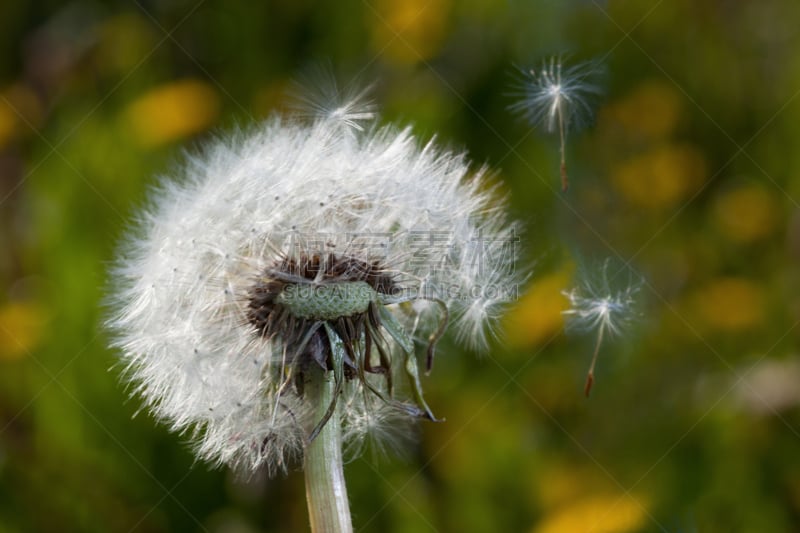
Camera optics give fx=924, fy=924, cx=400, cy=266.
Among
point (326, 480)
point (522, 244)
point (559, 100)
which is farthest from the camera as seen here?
point (522, 244)

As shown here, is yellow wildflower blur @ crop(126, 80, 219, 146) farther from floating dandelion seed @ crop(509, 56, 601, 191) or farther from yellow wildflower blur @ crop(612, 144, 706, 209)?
floating dandelion seed @ crop(509, 56, 601, 191)

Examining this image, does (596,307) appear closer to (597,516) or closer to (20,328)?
(597,516)

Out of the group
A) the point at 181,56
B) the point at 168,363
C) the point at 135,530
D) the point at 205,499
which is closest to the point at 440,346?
the point at 205,499

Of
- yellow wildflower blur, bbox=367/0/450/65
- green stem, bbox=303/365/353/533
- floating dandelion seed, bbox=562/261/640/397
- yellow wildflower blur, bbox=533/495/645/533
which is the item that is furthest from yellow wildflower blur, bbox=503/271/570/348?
green stem, bbox=303/365/353/533

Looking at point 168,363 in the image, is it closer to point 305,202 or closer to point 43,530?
point 305,202

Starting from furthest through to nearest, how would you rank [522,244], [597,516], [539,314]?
1. [539,314]
2. [597,516]
3. [522,244]

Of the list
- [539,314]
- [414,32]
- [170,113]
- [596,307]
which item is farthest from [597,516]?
[170,113]

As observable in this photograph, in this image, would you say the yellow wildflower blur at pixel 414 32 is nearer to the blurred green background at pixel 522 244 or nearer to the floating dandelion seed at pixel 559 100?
Result: the blurred green background at pixel 522 244
